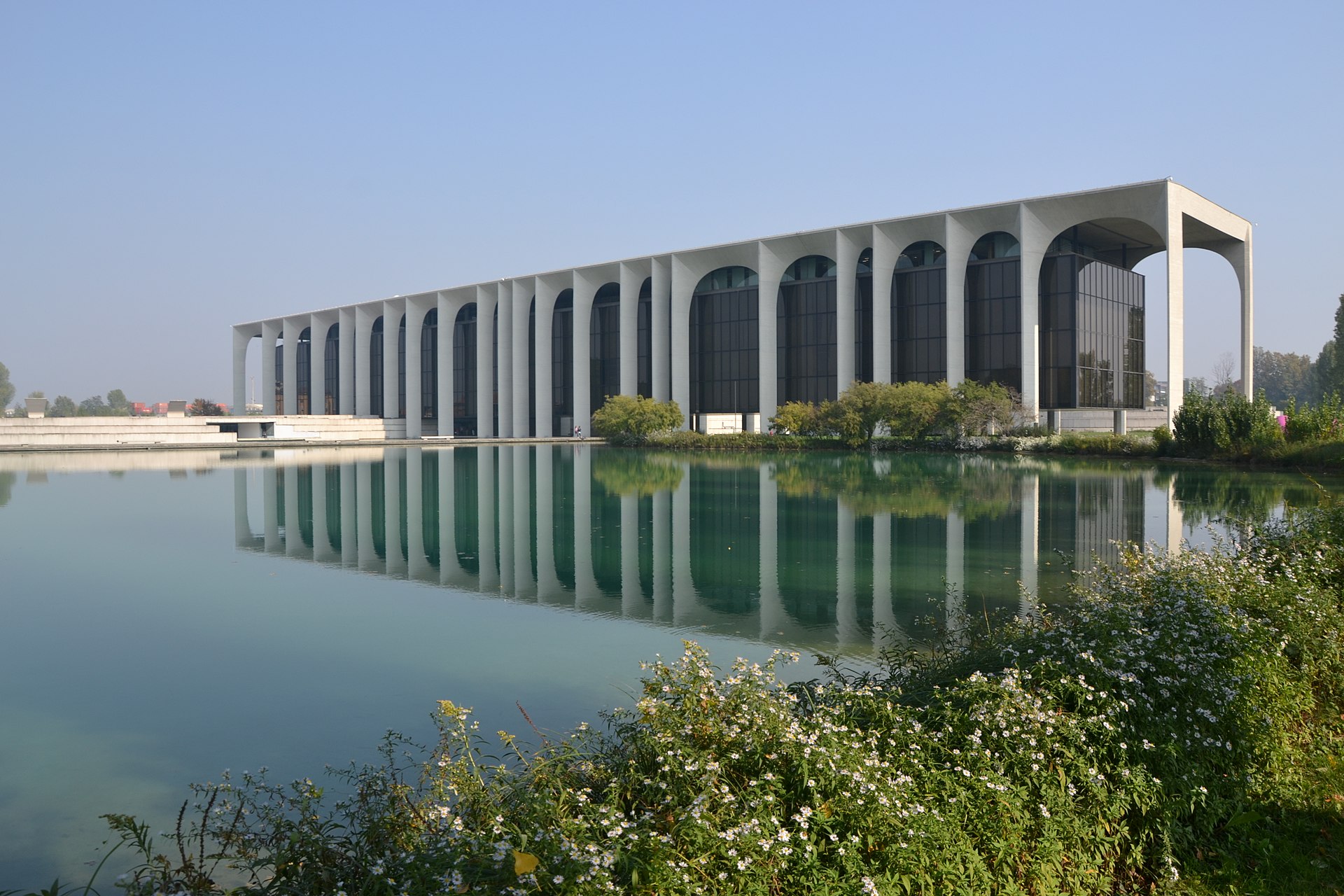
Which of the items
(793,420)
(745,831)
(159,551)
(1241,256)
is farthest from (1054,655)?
(1241,256)

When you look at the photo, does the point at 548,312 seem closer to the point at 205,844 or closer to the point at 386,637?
the point at 386,637

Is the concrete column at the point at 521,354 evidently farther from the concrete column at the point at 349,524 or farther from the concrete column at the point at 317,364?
the concrete column at the point at 349,524

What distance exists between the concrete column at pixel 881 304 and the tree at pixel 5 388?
158 meters

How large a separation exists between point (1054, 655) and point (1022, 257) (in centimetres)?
4656

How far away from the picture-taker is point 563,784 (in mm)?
4105

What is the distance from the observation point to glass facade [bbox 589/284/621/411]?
6894 cm

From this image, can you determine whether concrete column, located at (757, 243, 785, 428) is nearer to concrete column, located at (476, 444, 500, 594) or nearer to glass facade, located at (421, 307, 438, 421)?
concrete column, located at (476, 444, 500, 594)

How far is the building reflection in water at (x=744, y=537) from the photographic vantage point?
32.7 ft

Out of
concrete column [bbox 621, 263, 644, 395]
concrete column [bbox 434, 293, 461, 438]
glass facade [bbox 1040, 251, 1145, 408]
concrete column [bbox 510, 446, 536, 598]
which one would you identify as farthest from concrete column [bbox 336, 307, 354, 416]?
glass facade [bbox 1040, 251, 1145, 408]

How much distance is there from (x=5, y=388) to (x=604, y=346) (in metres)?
138

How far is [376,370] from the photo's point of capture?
83.9 meters

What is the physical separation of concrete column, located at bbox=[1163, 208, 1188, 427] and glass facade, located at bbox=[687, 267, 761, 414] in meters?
24.9

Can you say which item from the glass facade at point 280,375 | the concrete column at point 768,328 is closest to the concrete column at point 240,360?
the glass facade at point 280,375

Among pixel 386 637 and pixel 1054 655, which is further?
pixel 386 637
